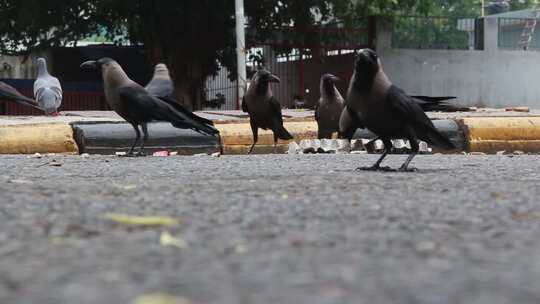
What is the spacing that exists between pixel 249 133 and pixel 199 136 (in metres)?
0.70

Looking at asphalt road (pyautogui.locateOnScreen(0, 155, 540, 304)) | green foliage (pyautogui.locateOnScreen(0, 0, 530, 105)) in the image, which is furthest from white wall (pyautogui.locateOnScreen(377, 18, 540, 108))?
asphalt road (pyautogui.locateOnScreen(0, 155, 540, 304))

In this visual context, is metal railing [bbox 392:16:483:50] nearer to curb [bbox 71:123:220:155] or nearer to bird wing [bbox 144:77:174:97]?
bird wing [bbox 144:77:174:97]

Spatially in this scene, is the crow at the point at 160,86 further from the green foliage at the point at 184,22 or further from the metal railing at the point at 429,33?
the metal railing at the point at 429,33

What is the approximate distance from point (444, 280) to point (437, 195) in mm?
2133

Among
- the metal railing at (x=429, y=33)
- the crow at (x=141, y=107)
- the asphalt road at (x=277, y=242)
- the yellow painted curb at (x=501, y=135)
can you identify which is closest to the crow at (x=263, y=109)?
the crow at (x=141, y=107)

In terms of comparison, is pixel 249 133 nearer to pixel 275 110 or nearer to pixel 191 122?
pixel 275 110

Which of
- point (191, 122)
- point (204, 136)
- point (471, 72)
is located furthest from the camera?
point (471, 72)

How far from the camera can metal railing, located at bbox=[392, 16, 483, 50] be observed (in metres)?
20.3

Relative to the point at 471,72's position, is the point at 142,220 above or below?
below

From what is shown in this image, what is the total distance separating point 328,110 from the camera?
10000mm

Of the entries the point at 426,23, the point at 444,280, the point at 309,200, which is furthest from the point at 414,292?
the point at 426,23

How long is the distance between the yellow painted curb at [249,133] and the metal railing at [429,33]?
9.51 m

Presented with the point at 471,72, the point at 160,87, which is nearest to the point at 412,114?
the point at 160,87

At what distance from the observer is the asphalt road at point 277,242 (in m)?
2.26
